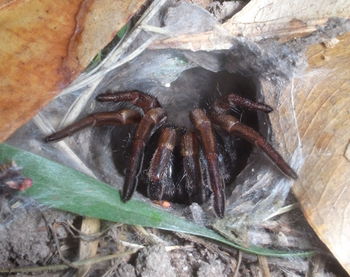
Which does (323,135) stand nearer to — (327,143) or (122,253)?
(327,143)

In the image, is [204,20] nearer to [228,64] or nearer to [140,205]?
[228,64]

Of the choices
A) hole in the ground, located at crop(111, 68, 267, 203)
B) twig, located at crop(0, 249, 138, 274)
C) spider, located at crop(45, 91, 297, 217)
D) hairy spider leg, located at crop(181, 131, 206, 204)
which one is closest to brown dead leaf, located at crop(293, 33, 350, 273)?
spider, located at crop(45, 91, 297, 217)

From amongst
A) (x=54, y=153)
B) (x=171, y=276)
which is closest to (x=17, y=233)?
(x=54, y=153)

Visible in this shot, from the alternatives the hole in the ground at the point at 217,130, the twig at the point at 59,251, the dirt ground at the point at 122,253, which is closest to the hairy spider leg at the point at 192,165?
the hole in the ground at the point at 217,130

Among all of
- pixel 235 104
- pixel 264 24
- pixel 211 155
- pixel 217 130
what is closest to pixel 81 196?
pixel 211 155

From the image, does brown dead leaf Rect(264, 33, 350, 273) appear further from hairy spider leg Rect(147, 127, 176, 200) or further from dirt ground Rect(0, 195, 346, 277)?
hairy spider leg Rect(147, 127, 176, 200)

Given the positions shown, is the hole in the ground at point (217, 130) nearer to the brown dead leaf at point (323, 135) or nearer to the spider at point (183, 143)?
the spider at point (183, 143)

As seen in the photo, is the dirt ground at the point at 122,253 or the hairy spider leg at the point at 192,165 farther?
the hairy spider leg at the point at 192,165
